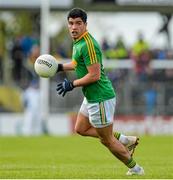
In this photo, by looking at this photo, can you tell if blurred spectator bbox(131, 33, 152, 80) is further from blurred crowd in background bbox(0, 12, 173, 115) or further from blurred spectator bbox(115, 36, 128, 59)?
blurred spectator bbox(115, 36, 128, 59)

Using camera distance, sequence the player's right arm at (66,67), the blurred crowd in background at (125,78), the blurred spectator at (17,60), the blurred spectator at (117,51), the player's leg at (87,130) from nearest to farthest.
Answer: the player's leg at (87,130) < the player's right arm at (66,67) < the blurred crowd in background at (125,78) < the blurred spectator at (17,60) < the blurred spectator at (117,51)

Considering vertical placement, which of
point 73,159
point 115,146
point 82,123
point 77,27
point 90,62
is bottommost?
point 73,159

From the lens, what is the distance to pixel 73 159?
62.3 ft

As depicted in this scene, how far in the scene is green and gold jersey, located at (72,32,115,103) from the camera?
43.7 ft

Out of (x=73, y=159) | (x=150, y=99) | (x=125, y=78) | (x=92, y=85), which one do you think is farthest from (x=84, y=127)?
(x=125, y=78)

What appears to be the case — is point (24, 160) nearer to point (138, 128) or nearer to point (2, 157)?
point (2, 157)

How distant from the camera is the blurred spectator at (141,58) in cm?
3397

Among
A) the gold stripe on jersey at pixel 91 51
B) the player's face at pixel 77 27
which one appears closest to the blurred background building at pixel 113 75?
the player's face at pixel 77 27

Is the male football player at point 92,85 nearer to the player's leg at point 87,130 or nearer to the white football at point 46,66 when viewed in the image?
the player's leg at point 87,130

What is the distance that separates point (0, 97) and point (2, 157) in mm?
14721

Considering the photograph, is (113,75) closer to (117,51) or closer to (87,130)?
(117,51)

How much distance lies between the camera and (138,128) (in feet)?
112

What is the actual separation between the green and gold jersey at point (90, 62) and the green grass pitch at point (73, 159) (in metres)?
1.20

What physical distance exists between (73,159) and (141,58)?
1589 centimetres
